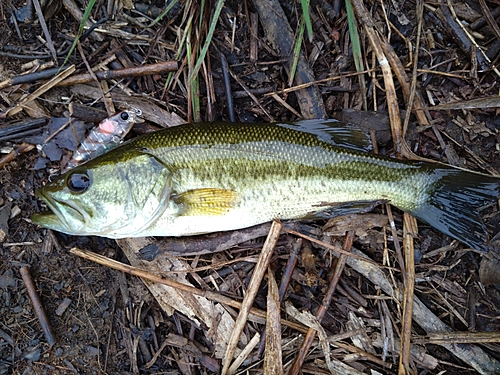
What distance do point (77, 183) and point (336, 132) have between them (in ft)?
8.59

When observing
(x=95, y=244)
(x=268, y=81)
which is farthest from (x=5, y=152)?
(x=268, y=81)

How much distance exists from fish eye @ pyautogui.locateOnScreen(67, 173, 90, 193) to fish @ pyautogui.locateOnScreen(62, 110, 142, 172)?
1.96 feet

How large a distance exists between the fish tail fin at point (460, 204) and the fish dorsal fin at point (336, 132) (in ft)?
2.71

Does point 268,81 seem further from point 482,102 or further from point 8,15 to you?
point 8,15

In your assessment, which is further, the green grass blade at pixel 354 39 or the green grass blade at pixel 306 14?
the green grass blade at pixel 354 39

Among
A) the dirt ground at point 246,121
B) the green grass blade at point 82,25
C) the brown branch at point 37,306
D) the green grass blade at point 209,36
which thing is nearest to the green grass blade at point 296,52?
the dirt ground at point 246,121

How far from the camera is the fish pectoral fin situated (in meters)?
3.65

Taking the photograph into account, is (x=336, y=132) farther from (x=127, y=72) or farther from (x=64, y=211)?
(x=64, y=211)

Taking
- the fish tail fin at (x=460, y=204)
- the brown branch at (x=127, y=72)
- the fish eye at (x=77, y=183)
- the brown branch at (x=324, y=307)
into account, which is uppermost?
the brown branch at (x=127, y=72)

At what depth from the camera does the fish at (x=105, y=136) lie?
13.2 feet

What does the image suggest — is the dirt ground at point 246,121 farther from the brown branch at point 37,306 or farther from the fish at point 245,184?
the fish at point 245,184

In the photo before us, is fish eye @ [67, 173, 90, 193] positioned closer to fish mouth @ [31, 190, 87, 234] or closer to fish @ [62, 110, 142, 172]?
fish mouth @ [31, 190, 87, 234]

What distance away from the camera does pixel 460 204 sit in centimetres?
377

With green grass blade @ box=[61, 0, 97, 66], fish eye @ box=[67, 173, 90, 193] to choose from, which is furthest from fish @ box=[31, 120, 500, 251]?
green grass blade @ box=[61, 0, 97, 66]
